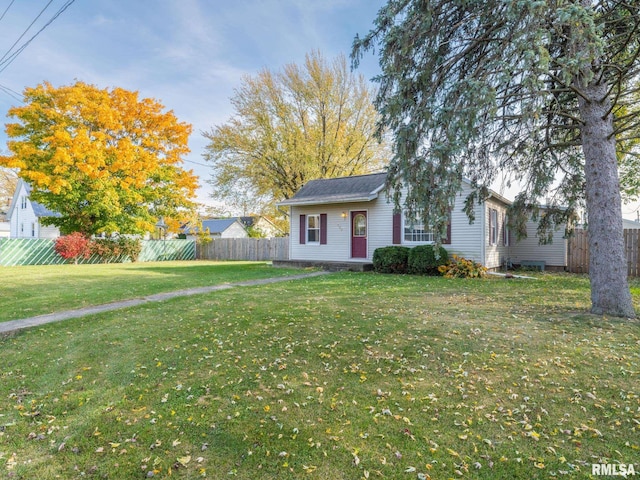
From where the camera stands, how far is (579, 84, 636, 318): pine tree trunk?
5602mm

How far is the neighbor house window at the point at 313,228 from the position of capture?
625 inches

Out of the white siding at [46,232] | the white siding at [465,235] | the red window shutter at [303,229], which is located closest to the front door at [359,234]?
the red window shutter at [303,229]

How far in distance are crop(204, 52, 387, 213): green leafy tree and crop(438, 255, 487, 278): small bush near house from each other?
518 inches

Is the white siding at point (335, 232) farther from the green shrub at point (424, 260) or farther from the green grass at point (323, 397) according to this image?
the green grass at point (323, 397)

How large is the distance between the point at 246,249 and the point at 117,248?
789 cm

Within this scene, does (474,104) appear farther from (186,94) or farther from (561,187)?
(186,94)

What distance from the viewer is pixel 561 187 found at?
8203mm

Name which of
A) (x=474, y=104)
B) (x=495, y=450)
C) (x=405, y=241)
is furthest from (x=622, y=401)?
(x=405, y=241)

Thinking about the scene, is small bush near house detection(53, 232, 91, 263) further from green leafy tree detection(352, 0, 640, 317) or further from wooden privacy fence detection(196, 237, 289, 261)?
green leafy tree detection(352, 0, 640, 317)

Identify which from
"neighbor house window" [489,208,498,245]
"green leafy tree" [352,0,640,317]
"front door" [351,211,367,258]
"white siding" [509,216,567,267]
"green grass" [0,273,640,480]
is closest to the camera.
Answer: "green grass" [0,273,640,480]

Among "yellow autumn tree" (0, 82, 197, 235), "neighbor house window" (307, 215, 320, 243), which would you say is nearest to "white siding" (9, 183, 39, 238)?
"yellow autumn tree" (0, 82, 197, 235)

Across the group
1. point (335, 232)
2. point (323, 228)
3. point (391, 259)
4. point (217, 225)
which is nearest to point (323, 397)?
point (391, 259)

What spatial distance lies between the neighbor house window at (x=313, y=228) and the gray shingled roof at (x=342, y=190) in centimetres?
93

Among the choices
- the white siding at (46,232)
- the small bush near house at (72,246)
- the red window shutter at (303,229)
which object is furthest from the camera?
the white siding at (46,232)
